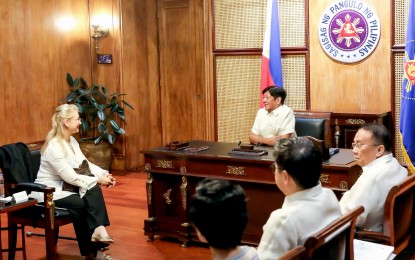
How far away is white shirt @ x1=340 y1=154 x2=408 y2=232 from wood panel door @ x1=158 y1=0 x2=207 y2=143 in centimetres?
473

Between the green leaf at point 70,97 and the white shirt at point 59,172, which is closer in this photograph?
the white shirt at point 59,172

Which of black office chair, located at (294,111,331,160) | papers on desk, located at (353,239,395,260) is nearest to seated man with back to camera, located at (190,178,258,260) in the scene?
papers on desk, located at (353,239,395,260)

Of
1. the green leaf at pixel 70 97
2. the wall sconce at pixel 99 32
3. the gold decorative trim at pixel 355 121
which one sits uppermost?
the wall sconce at pixel 99 32

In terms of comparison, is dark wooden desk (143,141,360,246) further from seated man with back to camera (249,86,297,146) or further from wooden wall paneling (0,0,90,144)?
wooden wall paneling (0,0,90,144)

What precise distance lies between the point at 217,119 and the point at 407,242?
180 inches

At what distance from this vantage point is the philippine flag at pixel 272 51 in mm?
6945

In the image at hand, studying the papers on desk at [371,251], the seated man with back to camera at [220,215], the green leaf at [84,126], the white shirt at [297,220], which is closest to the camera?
the seated man with back to camera at [220,215]

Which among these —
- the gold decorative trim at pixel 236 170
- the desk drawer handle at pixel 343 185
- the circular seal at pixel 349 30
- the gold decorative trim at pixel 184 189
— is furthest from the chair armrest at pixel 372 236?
the circular seal at pixel 349 30

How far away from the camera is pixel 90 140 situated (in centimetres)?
785

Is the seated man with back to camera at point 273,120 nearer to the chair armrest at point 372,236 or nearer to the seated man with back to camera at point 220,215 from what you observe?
the chair armrest at point 372,236

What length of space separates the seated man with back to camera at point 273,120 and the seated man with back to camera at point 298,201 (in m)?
2.94

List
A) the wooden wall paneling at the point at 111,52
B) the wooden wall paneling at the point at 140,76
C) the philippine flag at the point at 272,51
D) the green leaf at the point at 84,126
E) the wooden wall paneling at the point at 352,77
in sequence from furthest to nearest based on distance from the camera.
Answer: the wooden wall paneling at the point at 140,76 < the wooden wall paneling at the point at 111,52 < the green leaf at the point at 84,126 < the philippine flag at the point at 272,51 < the wooden wall paneling at the point at 352,77

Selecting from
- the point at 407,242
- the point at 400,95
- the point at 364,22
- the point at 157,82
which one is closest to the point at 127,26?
the point at 157,82

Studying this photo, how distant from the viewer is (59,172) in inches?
184
